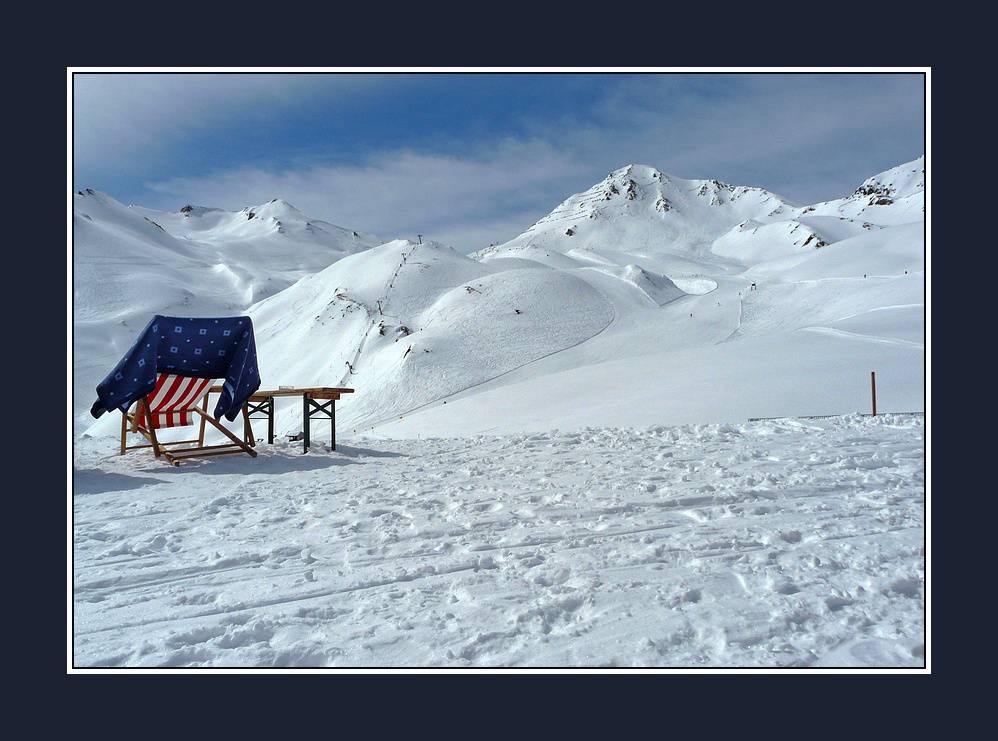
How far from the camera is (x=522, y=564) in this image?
12.3 ft

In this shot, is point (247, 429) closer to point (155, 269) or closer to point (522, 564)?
point (522, 564)

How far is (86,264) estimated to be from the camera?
51.2 meters

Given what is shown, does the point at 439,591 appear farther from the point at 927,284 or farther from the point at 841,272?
the point at 841,272

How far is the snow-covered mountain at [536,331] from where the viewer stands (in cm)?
1141

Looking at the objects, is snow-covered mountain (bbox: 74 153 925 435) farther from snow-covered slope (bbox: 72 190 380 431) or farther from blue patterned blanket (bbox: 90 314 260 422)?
blue patterned blanket (bbox: 90 314 260 422)

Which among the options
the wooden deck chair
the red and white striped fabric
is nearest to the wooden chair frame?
the wooden deck chair

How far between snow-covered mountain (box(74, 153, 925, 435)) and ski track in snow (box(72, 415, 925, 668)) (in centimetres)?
328

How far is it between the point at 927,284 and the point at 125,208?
96428mm

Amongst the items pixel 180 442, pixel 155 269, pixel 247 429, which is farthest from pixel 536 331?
pixel 155 269

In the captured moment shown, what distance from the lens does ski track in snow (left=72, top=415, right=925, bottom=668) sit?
2.93 m

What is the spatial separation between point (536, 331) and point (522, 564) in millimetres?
18762

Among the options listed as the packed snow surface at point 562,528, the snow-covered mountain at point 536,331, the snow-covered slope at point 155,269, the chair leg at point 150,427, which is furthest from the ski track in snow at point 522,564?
the snow-covered slope at point 155,269

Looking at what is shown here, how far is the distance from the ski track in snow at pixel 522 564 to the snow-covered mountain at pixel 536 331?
328cm

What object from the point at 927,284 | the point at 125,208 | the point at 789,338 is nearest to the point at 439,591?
the point at 927,284
